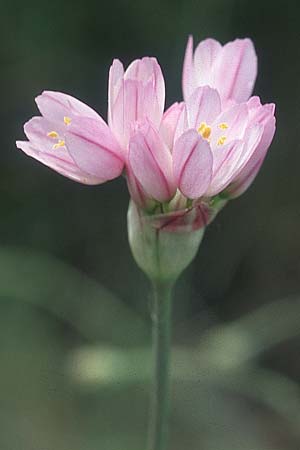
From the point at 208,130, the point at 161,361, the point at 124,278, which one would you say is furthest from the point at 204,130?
the point at 124,278

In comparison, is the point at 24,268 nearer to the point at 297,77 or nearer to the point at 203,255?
Result: the point at 203,255

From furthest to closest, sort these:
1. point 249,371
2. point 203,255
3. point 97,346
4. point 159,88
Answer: point 203,255 < point 97,346 < point 249,371 < point 159,88

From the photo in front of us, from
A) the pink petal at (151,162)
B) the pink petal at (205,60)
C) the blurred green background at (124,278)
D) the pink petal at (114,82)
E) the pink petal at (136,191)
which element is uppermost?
the pink petal at (114,82)

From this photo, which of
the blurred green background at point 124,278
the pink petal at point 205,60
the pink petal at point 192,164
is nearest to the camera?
the pink petal at point 192,164

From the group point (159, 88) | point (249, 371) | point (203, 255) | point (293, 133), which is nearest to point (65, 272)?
point (203, 255)

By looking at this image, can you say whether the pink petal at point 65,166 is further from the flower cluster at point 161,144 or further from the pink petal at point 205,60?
the pink petal at point 205,60

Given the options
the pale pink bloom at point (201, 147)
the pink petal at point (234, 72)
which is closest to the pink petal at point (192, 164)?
the pale pink bloom at point (201, 147)
